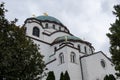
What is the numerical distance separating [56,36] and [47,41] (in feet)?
8.03

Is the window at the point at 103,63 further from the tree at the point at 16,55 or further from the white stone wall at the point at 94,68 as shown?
the tree at the point at 16,55

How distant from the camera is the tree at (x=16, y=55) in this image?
1068 centimetres

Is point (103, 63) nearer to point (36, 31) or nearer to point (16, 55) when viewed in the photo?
point (36, 31)

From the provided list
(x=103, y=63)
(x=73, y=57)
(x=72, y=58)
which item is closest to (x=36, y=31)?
(x=73, y=57)

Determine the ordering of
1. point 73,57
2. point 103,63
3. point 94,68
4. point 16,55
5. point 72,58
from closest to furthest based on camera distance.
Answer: point 16,55, point 72,58, point 94,68, point 73,57, point 103,63

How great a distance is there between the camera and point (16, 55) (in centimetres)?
1142

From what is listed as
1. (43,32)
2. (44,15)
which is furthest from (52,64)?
(44,15)

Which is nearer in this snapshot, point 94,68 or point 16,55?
point 16,55

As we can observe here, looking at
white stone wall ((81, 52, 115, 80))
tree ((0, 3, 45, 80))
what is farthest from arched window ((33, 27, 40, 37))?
tree ((0, 3, 45, 80))

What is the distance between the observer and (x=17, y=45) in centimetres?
1150

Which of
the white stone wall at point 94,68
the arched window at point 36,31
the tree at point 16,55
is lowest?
the tree at point 16,55

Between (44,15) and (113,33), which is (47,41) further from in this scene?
(113,33)

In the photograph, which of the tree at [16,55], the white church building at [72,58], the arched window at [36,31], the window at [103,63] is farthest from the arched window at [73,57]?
the tree at [16,55]

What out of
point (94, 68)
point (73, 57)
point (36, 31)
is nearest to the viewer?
point (94, 68)
